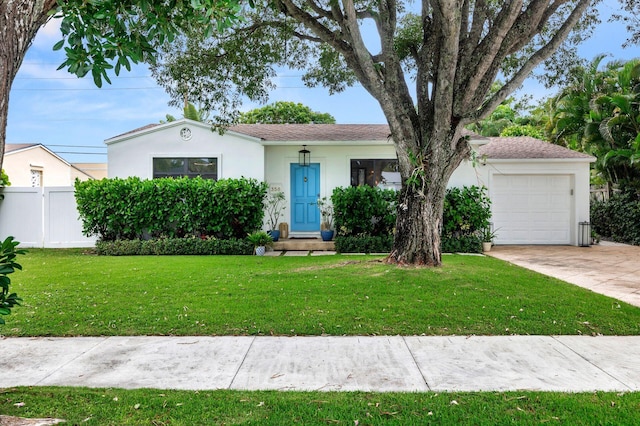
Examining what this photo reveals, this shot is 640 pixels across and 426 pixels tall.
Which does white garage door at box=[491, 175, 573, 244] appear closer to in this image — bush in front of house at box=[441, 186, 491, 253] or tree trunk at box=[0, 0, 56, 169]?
bush in front of house at box=[441, 186, 491, 253]

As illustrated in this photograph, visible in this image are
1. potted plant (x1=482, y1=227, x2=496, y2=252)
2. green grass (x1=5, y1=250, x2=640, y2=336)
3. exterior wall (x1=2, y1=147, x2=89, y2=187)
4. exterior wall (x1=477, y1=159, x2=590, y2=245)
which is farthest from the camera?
exterior wall (x1=2, y1=147, x2=89, y2=187)

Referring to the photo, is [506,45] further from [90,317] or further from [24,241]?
[24,241]

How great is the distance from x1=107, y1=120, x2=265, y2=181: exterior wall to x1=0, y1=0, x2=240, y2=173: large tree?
32.0 ft

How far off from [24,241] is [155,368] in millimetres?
11813

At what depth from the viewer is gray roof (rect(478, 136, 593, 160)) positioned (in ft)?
44.2

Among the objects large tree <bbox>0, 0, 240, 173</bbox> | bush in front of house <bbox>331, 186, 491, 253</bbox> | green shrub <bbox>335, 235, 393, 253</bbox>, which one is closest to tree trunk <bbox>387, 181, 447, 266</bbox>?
green shrub <bbox>335, 235, 393, 253</bbox>

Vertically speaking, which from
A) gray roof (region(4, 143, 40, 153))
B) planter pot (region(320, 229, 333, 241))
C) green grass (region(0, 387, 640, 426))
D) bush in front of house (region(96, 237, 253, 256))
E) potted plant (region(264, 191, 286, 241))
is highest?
gray roof (region(4, 143, 40, 153))

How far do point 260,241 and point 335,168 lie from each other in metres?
3.50

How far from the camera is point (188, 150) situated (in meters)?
13.1

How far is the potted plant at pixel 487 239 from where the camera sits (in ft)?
40.4

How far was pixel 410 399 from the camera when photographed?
3143 millimetres

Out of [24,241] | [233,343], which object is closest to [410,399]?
[233,343]

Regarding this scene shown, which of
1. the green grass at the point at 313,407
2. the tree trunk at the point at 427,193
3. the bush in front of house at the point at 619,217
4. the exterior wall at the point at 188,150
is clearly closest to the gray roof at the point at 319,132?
the exterior wall at the point at 188,150

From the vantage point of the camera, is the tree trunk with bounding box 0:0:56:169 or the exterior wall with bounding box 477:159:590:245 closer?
the tree trunk with bounding box 0:0:56:169
